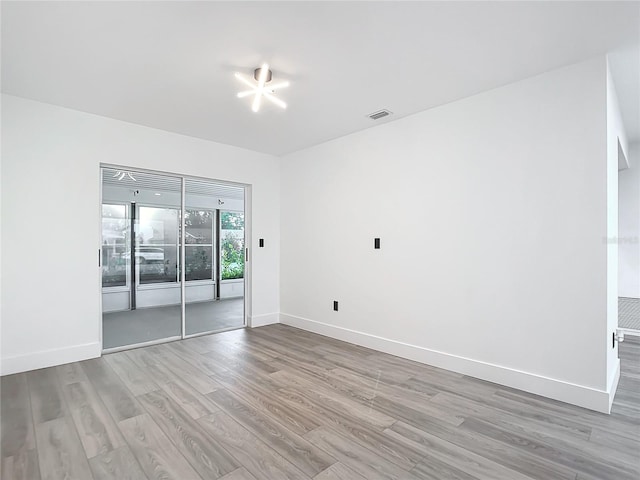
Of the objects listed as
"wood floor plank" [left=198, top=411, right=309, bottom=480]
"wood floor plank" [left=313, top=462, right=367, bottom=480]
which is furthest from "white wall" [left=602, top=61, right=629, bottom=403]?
"wood floor plank" [left=198, top=411, right=309, bottom=480]

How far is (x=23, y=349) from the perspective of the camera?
3.28 m

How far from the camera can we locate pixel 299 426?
2287 millimetres

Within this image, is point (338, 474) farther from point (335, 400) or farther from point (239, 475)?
point (335, 400)

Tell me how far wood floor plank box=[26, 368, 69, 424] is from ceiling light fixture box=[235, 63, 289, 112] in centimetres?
296

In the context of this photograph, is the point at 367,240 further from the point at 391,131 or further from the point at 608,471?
the point at 608,471

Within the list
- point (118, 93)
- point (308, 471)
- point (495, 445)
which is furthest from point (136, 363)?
point (495, 445)

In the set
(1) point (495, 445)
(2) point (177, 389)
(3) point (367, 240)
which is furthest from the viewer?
(3) point (367, 240)

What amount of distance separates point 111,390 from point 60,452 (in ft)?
2.89

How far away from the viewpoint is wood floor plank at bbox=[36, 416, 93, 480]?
5.94 feet

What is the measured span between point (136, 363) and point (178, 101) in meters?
2.80

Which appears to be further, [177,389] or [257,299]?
[257,299]

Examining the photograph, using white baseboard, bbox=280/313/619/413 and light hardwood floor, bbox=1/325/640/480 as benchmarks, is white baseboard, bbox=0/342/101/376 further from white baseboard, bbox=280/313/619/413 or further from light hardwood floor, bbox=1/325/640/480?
white baseboard, bbox=280/313/619/413

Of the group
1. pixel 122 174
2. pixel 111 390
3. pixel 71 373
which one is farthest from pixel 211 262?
pixel 111 390

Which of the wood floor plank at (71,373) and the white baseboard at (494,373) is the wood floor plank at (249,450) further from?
the white baseboard at (494,373)
